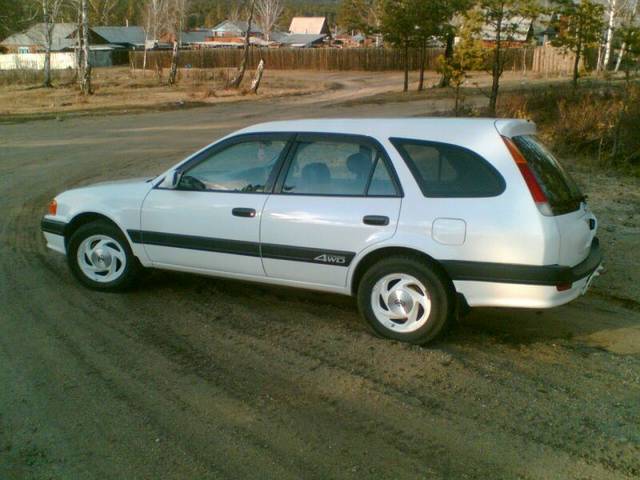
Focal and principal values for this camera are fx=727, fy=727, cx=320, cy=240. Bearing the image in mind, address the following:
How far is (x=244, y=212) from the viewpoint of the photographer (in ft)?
18.7

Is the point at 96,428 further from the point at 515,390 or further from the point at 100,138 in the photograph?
the point at 100,138

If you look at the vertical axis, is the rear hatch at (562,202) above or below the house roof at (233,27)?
below

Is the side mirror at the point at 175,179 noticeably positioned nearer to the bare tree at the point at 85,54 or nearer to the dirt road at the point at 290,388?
the dirt road at the point at 290,388

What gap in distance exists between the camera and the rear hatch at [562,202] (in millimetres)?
4867

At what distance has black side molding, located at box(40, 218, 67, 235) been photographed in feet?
21.9

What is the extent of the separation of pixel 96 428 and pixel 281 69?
6572 centimetres

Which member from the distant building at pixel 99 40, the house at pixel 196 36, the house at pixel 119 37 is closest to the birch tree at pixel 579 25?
the distant building at pixel 99 40

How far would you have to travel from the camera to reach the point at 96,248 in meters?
6.55

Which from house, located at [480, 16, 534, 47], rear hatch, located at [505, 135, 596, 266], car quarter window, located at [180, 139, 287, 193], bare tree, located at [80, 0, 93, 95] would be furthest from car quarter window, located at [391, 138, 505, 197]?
bare tree, located at [80, 0, 93, 95]

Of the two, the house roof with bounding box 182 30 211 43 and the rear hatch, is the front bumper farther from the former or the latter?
the house roof with bounding box 182 30 211 43

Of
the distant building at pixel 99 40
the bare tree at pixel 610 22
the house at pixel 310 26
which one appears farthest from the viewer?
the house at pixel 310 26

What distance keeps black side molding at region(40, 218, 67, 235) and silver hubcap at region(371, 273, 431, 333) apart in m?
3.11

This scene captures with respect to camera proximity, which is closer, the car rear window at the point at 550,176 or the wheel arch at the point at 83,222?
the car rear window at the point at 550,176

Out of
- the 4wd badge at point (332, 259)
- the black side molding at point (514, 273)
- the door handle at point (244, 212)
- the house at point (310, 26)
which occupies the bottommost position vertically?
the 4wd badge at point (332, 259)
